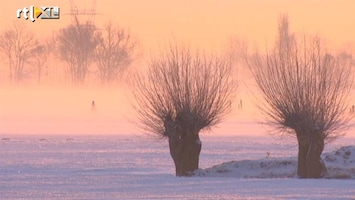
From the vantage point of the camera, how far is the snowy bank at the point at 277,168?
39.5m

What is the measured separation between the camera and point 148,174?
39.6 meters

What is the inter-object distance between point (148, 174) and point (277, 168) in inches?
206

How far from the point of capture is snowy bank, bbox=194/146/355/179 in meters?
39.5

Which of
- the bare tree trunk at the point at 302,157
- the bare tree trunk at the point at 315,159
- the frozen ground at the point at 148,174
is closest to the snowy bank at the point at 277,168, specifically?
the frozen ground at the point at 148,174

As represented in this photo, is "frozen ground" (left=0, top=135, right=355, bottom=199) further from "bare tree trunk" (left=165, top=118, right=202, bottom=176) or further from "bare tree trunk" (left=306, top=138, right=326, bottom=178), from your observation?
"bare tree trunk" (left=306, top=138, right=326, bottom=178)

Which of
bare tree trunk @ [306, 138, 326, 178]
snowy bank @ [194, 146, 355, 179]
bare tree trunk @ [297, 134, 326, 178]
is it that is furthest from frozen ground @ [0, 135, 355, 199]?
bare tree trunk @ [306, 138, 326, 178]

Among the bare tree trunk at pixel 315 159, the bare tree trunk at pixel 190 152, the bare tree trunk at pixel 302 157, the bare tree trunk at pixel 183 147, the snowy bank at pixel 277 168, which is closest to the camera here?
the bare tree trunk at pixel 315 159

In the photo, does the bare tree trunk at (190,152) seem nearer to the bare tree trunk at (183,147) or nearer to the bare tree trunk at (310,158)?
the bare tree trunk at (183,147)

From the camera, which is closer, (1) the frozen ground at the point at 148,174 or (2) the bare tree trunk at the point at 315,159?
(1) the frozen ground at the point at 148,174

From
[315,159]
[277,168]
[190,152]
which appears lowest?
[277,168]

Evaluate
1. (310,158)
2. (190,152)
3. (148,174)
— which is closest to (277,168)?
(190,152)

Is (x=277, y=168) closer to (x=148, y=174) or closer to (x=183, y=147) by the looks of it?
(x=183, y=147)

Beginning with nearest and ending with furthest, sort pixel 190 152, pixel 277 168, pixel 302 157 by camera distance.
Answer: pixel 302 157 < pixel 190 152 < pixel 277 168

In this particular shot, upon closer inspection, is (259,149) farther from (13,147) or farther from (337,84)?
(337,84)
